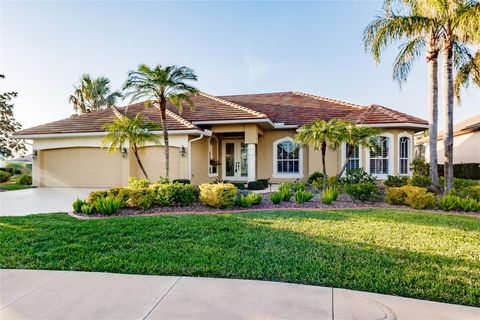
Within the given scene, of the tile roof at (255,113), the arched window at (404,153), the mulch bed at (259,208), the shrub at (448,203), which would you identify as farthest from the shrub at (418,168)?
the mulch bed at (259,208)

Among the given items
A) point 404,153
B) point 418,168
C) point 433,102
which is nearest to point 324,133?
point 433,102

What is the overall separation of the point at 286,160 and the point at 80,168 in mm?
12846

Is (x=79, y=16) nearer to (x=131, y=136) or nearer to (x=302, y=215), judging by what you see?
(x=131, y=136)

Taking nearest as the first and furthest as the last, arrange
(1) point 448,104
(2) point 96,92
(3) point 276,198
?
(3) point 276,198, (1) point 448,104, (2) point 96,92

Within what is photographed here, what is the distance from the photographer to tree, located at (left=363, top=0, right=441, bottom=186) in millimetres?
10945

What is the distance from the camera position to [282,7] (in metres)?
13.5

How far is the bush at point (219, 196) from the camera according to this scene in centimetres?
871

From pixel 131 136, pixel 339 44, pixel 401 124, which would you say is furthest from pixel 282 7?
pixel 131 136

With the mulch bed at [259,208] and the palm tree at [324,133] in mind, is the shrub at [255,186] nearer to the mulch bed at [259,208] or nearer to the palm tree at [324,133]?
the mulch bed at [259,208]

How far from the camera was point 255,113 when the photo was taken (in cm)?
1490

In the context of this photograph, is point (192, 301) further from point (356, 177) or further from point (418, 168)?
point (418, 168)

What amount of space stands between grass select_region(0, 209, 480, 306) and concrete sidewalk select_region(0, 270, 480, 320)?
0.25 meters

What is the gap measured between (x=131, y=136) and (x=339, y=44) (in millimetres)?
13131

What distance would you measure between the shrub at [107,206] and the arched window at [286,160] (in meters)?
11.1
